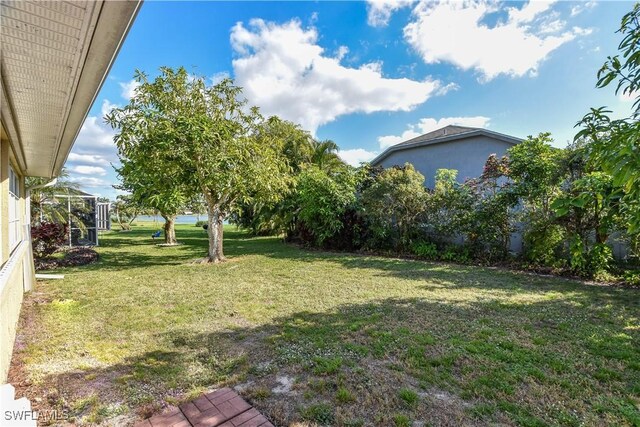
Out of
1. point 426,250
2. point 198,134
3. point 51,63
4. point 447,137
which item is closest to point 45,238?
point 198,134

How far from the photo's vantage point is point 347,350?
12.1 ft

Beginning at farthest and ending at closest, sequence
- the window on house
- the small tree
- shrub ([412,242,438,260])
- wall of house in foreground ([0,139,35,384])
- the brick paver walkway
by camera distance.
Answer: shrub ([412,242,438,260]) < the small tree < the window on house < wall of house in foreground ([0,139,35,384]) < the brick paver walkway

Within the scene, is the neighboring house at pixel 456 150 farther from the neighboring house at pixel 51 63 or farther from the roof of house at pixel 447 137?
the neighboring house at pixel 51 63

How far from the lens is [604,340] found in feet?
13.0

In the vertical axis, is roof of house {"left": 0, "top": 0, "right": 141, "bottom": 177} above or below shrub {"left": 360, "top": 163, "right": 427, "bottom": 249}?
above

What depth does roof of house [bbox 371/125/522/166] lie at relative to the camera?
478 inches

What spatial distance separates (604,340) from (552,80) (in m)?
9.16

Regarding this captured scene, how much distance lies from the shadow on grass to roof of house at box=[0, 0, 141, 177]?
2871mm

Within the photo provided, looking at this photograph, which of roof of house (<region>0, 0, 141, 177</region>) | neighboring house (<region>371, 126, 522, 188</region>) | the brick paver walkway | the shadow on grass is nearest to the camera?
roof of house (<region>0, 0, 141, 177</region>)

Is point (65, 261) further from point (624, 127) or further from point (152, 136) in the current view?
point (624, 127)

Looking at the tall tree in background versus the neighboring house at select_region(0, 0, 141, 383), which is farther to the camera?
the tall tree in background

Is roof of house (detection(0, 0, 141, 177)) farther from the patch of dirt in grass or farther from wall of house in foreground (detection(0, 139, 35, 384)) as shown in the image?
the patch of dirt in grass

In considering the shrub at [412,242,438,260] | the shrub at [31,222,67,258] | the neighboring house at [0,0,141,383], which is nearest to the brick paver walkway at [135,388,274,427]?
the neighboring house at [0,0,141,383]

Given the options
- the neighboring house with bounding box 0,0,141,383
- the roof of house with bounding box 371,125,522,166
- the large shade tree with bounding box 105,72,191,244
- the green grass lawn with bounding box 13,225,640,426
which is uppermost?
the roof of house with bounding box 371,125,522,166
